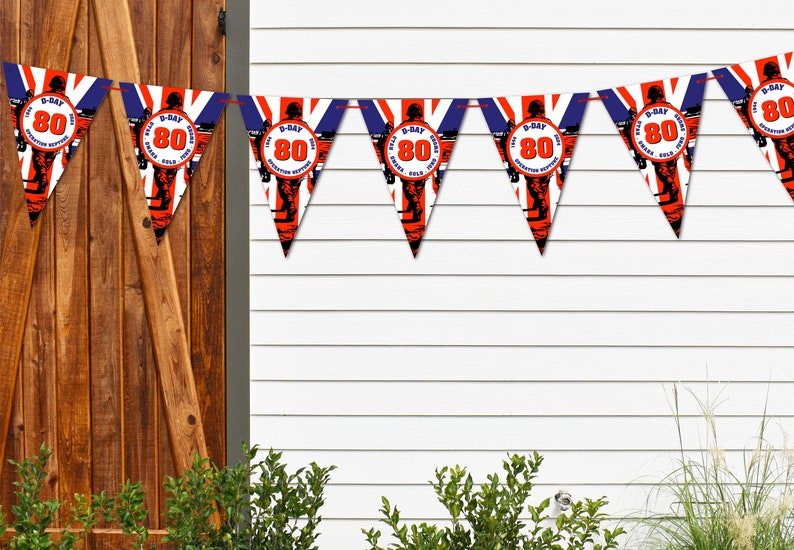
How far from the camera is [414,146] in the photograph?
2.66 meters

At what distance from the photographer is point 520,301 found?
2688mm

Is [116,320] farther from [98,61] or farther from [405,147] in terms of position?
[405,147]

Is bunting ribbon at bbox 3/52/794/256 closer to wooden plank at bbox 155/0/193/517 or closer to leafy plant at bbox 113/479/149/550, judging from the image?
wooden plank at bbox 155/0/193/517

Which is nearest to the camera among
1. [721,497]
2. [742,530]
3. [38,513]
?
[742,530]

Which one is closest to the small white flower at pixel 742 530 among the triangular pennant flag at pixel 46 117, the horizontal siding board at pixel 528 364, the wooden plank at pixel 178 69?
the horizontal siding board at pixel 528 364

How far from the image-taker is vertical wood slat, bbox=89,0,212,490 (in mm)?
2658

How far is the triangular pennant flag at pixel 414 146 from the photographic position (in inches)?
105

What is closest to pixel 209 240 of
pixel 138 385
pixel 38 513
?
pixel 138 385

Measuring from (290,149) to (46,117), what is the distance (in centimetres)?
92

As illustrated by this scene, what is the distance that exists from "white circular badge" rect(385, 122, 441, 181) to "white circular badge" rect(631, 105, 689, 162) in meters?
0.76

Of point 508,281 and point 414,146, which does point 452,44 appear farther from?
point 508,281

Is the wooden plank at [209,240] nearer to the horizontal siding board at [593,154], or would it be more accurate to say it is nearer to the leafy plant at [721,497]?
the horizontal siding board at [593,154]

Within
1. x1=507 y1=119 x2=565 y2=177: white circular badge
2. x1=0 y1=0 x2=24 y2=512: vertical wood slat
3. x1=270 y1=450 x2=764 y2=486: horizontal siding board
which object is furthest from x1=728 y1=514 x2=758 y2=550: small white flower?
x1=0 y1=0 x2=24 y2=512: vertical wood slat

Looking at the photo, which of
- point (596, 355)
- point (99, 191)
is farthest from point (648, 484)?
point (99, 191)
